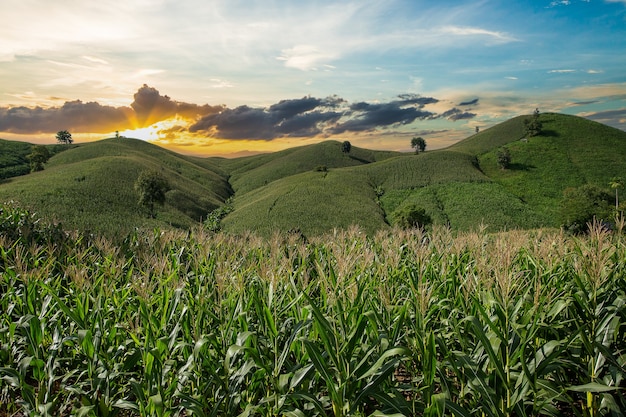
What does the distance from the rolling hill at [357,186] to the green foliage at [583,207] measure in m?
7.44

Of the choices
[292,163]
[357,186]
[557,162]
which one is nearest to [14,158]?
[292,163]

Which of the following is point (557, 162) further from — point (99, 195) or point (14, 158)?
point (14, 158)

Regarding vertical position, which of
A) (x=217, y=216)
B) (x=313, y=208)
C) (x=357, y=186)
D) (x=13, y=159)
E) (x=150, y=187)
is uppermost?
(x=13, y=159)

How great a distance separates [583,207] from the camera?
71.1 metres


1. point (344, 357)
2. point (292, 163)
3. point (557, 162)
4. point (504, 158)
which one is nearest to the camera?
point (344, 357)

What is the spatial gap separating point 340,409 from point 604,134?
167 m

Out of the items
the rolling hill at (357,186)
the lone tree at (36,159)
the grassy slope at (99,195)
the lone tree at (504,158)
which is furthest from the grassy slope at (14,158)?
the lone tree at (504,158)

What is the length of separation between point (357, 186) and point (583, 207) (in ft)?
175

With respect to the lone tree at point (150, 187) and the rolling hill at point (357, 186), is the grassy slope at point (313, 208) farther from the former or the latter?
the lone tree at point (150, 187)

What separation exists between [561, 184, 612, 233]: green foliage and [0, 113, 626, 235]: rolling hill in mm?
7443

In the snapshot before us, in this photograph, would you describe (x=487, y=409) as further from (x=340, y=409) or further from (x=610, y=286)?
(x=610, y=286)

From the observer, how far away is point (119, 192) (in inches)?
3123

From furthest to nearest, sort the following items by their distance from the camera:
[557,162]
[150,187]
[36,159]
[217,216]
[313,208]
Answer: [557,162]
[36,159]
[217,216]
[313,208]
[150,187]

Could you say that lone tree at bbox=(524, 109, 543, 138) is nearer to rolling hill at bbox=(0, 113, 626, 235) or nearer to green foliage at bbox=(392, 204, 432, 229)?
rolling hill at bbox=(0, 113, 626, 235)
